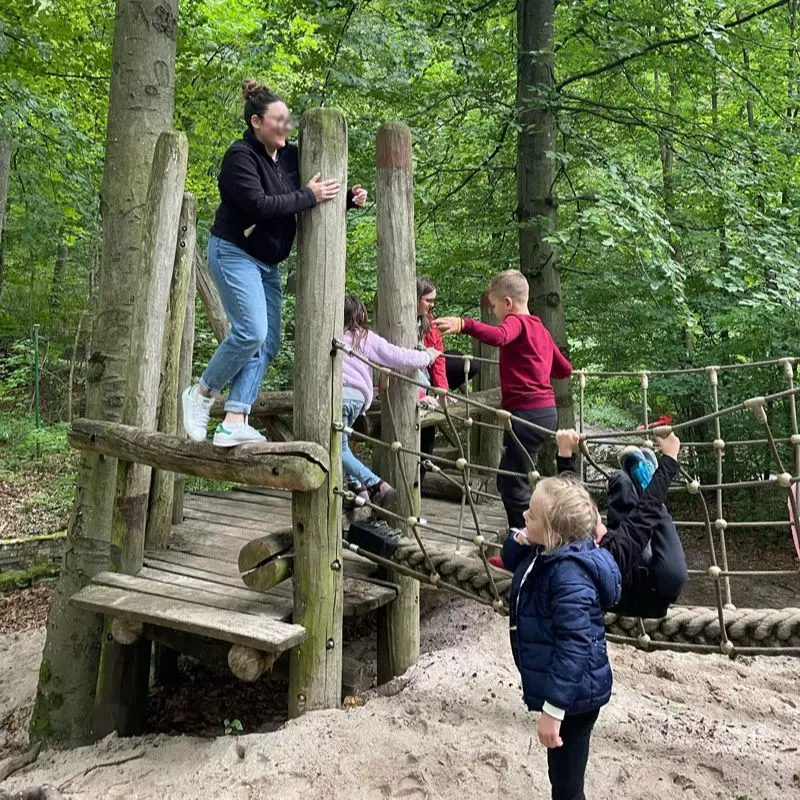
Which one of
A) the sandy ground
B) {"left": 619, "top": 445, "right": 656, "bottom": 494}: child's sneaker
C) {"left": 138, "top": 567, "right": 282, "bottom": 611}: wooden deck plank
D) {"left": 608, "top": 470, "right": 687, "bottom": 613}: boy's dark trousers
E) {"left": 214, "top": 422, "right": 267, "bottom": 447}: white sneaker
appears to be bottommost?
the sandy ground

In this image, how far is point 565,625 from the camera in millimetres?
2043

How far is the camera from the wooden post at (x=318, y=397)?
304 cm

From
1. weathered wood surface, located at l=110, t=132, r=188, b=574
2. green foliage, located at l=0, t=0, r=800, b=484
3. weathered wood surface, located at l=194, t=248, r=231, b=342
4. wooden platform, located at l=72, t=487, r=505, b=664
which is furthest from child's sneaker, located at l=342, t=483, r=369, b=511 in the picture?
green foliage, located at l=0, t=0, r=800, b=484

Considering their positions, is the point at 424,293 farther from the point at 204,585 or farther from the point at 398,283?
the point at 204,585

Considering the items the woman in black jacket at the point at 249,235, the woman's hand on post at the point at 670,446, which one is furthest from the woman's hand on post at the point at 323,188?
the woman's hand on post at the point at 670,446

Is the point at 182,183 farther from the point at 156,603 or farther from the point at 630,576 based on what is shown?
the point at 630,576

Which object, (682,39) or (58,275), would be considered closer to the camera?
(682,39)

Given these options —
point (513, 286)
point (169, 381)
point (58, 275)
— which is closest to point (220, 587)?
point (169, 381)

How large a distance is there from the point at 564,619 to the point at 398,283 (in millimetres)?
1988

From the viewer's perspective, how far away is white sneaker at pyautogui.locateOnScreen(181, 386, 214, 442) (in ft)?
10.8

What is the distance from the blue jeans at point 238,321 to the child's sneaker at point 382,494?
0.79 m

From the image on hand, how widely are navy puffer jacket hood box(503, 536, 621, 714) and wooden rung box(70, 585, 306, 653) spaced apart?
3.42 feet

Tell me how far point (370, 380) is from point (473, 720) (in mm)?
1754

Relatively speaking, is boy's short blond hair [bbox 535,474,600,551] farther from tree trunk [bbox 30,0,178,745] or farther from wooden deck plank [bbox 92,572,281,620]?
tree trunk [bbox 30,0,178,745]
